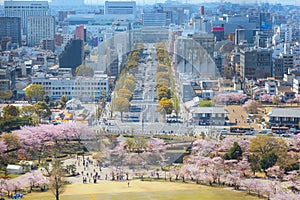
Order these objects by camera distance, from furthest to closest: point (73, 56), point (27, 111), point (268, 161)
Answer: point (73, 56), point (27, 111), point (268, 161)

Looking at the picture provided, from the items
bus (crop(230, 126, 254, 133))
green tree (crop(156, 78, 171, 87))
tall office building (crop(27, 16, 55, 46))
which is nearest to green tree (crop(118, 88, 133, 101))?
green tree (crop(156, 78, 171, 87))

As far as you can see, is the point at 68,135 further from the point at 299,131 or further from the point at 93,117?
the point at 299,131

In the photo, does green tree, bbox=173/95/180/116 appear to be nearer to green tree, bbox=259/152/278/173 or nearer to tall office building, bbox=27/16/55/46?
green tree, bbox=259/152/278/173

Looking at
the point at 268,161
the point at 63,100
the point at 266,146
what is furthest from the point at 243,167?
the point at 63,100

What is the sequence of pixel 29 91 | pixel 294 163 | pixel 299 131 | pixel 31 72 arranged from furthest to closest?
pixel 31 72 < pixel 29 91 < pixel 299 131 < pixel 294 163

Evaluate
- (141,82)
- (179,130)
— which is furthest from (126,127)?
(141,82)

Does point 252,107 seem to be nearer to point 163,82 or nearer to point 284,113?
point 284,113

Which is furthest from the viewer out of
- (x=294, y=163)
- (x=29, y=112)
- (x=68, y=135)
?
(x=29, y=112)
